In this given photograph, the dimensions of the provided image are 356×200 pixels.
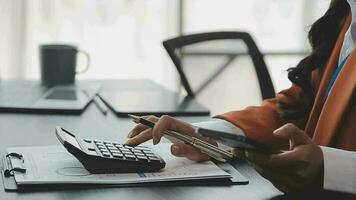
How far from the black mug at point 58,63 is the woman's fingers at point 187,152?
78 cm

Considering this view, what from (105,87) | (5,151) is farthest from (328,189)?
(105,87)

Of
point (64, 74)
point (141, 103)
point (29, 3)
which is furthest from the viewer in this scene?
point (29, 3)

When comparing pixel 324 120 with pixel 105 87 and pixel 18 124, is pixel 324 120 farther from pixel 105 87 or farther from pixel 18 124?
pixel 105 87

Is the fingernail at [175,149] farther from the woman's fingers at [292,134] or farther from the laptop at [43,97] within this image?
the laptop at [43,97]

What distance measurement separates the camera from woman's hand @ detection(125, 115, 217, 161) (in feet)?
3.31

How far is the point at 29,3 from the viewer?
8.41 feet

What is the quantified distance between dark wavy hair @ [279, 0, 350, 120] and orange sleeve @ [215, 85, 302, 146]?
0.02m

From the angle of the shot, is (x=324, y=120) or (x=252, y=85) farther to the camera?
(x=252, y=85)

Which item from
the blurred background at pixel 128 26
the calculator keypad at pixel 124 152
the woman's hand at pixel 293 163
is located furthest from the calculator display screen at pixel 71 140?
the blurred background at pixel 128 26

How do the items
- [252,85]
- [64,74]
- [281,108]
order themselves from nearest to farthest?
[281,108]
[64,74]
[252,85]

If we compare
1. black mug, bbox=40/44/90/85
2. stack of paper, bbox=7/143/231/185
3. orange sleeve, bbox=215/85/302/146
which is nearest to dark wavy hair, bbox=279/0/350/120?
orange sleeve, bbox=215/85/302/146

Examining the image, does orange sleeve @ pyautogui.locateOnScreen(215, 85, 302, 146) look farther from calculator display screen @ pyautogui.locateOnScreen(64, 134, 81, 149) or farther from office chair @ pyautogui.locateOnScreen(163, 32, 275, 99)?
office chair @ pyautogui.locateOnScreen(163, 32, 275, 99)

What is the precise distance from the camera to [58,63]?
5.66 feet

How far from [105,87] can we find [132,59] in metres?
0.97
